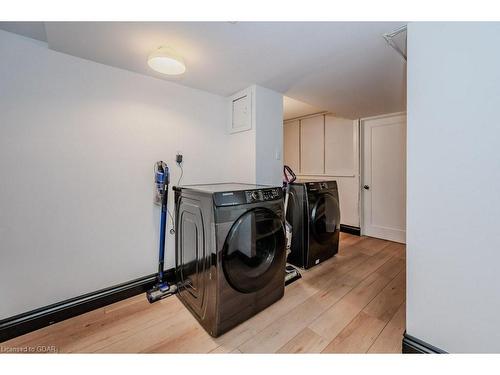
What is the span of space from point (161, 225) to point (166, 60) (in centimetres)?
133

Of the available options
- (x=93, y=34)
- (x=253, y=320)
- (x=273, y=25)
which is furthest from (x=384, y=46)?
(x=253, y=320)

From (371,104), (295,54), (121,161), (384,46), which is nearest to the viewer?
(384,46)

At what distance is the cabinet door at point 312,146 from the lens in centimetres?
388

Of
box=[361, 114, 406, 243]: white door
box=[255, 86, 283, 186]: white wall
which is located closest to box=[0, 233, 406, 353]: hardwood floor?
box=[255, 86, 283, 186]: white wall

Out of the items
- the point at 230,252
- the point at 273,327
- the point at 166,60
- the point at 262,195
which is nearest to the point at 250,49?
the point at 166,60

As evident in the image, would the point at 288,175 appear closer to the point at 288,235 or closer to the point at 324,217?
the point at 324,217

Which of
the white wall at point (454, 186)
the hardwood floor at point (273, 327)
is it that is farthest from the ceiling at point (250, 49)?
the hardwood floor at point (273, 327)

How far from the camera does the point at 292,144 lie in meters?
4.32

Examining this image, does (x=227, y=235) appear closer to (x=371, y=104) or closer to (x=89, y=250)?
(x=89, y=250)

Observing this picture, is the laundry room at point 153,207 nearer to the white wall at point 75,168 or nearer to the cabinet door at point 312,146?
the white wall at point 75,168

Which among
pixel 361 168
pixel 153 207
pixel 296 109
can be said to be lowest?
pixel 153 207

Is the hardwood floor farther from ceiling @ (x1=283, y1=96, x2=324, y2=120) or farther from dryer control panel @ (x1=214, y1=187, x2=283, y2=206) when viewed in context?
ceiling @ (x1=283, y1=96, x2=324, y2=120)
